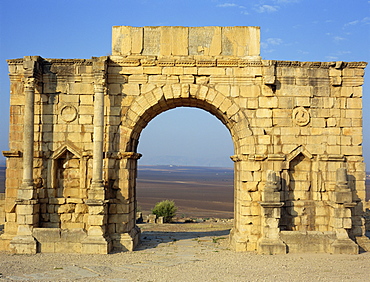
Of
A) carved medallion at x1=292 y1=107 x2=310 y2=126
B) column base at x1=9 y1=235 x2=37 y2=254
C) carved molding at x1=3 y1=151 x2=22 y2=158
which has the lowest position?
column base at x1=9 y1=235 x2=37 y2=254

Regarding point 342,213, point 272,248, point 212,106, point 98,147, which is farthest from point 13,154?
point 342,213

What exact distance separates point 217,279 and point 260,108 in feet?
16.4

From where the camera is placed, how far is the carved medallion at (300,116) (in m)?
11.5

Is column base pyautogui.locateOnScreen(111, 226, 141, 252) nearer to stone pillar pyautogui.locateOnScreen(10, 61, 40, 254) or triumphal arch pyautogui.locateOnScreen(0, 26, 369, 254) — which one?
triumphal arch pyautogui.locateOnScreen(0, 26, 369, 254)

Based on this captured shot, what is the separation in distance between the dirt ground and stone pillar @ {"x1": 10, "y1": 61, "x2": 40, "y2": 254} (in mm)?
404

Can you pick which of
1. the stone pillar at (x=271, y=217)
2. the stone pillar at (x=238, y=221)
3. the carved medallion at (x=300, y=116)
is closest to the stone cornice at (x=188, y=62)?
the carved medallion at (x=300, y=116)

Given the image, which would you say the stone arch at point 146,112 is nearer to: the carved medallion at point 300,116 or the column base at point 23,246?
the carved medallion at point 300,116

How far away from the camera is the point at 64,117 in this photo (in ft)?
38.0

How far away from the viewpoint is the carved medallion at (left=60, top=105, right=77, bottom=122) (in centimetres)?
1156

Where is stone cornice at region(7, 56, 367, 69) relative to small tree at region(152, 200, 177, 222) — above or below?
above

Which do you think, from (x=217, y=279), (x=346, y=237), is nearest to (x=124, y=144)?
(x=217, y=279)

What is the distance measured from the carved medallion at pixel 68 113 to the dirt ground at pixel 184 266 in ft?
12.0

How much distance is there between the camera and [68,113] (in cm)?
1158

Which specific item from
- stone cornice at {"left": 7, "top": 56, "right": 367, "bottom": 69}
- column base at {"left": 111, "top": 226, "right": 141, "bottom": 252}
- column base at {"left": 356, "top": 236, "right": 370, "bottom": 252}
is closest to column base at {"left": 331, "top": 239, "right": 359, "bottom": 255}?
column base at {"left": 356, "top": 236, "right": 370, "bottom": 252}
